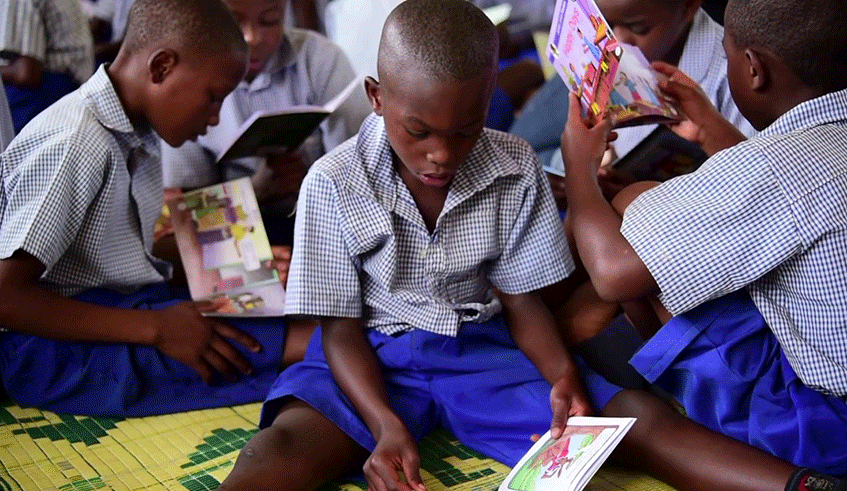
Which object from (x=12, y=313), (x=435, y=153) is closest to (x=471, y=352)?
(x=435, y=153)

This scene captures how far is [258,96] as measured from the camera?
84.2 inches

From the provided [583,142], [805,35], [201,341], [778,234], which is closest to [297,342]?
[201,341]

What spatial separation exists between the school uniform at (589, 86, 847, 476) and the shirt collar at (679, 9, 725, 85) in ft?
1.88

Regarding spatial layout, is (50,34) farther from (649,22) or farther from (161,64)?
(649,22)

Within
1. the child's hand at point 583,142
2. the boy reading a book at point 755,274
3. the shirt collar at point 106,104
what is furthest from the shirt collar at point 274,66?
the boy reading a book at point 755,274

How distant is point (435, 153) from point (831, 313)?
1.81ft

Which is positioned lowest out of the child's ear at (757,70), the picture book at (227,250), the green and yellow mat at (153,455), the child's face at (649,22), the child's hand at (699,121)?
the green and yellow mat at (153,455)

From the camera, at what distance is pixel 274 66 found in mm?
2121

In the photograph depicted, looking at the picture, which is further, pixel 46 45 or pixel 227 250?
pixel 46 45

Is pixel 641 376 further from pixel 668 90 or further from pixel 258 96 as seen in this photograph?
pixel 258 96

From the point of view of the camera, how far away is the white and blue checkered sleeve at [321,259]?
138 cm

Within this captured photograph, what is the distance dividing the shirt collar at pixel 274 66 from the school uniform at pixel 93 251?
50 centimetres

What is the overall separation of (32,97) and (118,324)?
0.92 meters

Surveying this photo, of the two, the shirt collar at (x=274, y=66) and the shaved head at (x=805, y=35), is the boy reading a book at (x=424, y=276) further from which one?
the shirt collar at (x=274, y=66)
